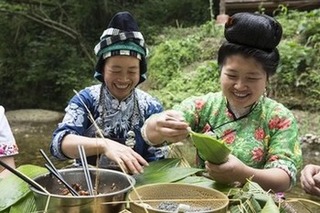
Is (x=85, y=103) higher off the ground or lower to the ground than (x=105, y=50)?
lower

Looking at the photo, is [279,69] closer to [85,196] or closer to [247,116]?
[247,116]

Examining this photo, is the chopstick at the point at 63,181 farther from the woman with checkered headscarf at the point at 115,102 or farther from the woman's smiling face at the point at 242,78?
the woman's smiling face at the point at 242,78

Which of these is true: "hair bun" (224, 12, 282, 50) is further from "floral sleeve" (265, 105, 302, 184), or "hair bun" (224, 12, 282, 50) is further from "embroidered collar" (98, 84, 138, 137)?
"embroidered collar" (98, 84, 138, 137)

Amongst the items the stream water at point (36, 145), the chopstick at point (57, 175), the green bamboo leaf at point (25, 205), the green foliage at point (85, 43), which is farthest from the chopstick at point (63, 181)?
the green foliage at point (85, 43)

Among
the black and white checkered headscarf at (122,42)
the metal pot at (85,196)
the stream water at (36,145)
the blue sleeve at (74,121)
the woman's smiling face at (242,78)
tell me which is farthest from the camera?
the stream water at (36,145)

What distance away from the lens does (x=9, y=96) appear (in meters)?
9.86

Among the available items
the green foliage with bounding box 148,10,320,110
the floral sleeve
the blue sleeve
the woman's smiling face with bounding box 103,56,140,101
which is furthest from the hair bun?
the green foliage with bounding box 148,10,320,110

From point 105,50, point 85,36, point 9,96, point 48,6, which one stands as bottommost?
point 9,96

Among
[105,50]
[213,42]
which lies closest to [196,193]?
[105,50]

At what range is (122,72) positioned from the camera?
Result: 2.22 meters

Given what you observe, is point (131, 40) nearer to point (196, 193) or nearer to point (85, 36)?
point (196, 193)

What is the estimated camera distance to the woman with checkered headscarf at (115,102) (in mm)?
2201

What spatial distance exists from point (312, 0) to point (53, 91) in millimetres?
4791

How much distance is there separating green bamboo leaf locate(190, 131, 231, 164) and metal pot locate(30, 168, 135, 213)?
22cm
